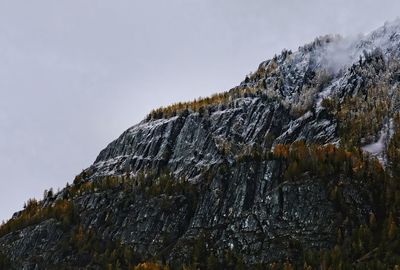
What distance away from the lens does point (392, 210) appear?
19925 centimetres

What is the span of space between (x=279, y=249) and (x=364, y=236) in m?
28.0

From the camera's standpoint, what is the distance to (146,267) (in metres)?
200

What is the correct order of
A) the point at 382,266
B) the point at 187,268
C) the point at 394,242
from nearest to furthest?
the point at 382,266
the point at 394,242
the point at 187,268

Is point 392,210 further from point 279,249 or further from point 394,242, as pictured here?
point 279,249

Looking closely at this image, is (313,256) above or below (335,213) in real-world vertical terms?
below

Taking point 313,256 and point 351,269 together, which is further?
point 313,256

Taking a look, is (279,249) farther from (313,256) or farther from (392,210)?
(392,210)

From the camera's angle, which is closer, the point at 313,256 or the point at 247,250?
the point at 313,256

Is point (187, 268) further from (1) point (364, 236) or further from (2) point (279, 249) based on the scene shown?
(1) point (364, 236)

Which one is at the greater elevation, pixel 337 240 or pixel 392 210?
pixel 392 210

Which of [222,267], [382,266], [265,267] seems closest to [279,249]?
[265,267]

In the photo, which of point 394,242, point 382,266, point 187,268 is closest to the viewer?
point 382,266

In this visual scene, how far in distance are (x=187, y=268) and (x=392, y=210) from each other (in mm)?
73527

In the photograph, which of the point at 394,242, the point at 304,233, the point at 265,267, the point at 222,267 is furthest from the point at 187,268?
the point at 394,242
